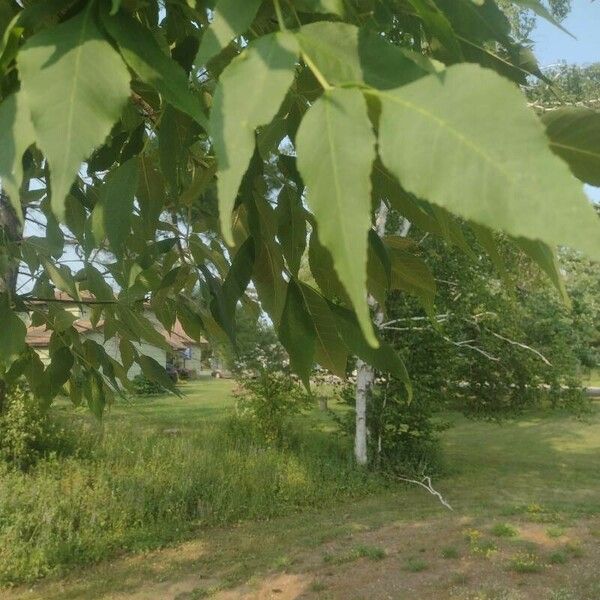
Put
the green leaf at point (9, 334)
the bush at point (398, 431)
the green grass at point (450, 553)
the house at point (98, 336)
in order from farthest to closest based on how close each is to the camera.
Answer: the bush at point (398, 431)
the green grass at point (450, 553)
the house at point (98, 336)
the green leaf at point (9, 334)

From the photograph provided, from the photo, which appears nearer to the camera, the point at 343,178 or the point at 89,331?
the point at 343,178

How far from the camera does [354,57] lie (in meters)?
0.41

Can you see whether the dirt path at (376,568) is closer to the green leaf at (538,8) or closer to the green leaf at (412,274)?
the green leaf at (412,274)

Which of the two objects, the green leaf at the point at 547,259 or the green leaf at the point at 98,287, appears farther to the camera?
the green leaf at the point at 98,287

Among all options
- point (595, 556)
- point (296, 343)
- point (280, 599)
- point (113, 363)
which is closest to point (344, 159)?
point (296, 343)

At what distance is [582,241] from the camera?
292mm

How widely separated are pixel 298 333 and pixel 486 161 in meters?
0.44

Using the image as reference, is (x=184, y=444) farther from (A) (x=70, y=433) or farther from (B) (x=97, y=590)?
(B) (x=97, y=590)

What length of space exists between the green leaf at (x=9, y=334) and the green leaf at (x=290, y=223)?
455 mm

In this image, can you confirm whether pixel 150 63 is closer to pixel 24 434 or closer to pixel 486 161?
pixel 486 161

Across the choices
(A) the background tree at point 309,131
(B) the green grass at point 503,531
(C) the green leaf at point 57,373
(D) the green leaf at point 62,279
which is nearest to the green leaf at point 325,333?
(A) the background tree at point 309,131

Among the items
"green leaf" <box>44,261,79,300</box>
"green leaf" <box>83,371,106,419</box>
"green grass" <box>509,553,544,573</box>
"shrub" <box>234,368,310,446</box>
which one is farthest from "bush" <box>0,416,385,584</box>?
"green leaf" <box>44,261,79,300</box>

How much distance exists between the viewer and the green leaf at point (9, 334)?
1.02 meters

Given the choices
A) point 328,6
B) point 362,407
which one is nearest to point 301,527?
point 362,407
